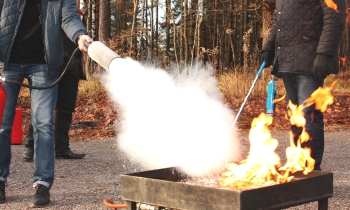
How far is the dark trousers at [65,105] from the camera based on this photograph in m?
8.00

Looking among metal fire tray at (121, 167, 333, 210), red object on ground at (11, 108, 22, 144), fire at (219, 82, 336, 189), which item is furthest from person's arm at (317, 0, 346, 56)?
red object on ground at (11, 108, 22, 144)

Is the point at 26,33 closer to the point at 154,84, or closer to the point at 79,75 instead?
the point at 154,84

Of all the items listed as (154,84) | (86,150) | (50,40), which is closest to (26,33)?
(50,40)

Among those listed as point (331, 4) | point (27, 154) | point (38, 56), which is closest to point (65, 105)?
point (27, 154)

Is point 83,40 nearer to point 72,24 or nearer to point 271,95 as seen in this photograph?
point 72,24

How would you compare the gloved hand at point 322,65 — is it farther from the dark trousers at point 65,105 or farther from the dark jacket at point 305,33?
the dark trousers at point 65,105

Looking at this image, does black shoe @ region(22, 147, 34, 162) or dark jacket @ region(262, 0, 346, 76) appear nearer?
dark jacket @ region(262, 0, 346, 76)

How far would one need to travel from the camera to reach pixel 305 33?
5633 millimetres

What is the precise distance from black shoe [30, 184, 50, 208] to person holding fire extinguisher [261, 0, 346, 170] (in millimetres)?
2504

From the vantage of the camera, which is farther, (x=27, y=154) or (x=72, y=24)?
(x=27, y=154)

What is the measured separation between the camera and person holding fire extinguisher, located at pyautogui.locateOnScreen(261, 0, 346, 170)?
536 cm

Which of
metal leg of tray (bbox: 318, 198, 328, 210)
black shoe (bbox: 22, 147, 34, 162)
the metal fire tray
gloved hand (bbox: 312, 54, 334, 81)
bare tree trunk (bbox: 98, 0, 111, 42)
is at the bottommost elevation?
black shoe (bbox: 22, 147, 34, 162)

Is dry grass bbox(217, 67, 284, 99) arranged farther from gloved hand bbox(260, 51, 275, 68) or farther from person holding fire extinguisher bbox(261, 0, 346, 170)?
person holding fire extinguisher bbox(261, 0, 346, 170)

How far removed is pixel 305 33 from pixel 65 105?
12.7 ft
